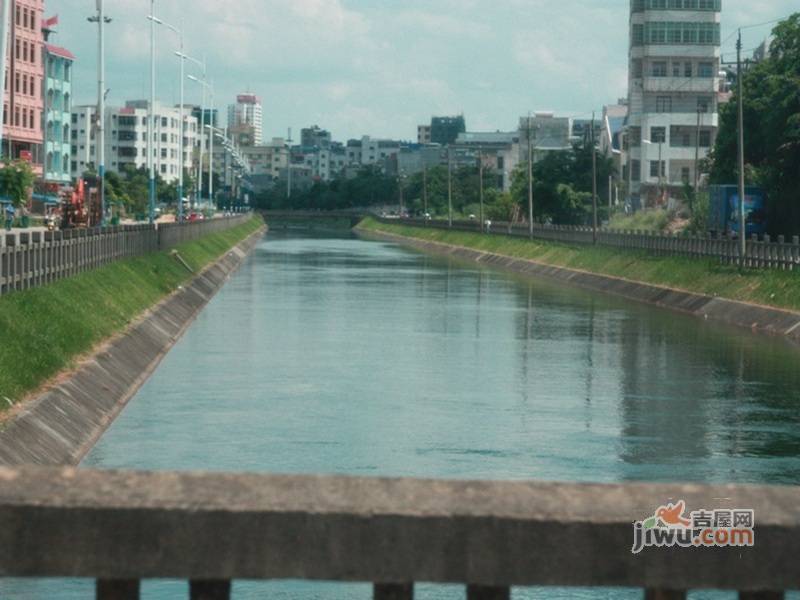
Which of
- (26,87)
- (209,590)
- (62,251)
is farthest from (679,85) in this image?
(209,590)

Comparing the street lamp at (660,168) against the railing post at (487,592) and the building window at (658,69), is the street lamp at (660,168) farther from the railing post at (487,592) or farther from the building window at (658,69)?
the railing post at (487,592)

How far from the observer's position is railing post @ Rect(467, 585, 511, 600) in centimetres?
607

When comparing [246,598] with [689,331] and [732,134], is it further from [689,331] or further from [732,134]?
[732,134]

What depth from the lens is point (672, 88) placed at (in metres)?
144

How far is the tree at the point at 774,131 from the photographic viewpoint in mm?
77062

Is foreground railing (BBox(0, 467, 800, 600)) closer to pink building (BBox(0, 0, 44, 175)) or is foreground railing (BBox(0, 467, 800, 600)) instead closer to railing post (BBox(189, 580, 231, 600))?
railing post (BBox(189, 580, 231, 600))

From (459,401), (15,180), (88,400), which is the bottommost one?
(459,401)

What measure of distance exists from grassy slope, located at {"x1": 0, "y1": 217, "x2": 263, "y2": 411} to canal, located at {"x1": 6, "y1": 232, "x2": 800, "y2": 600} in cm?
163

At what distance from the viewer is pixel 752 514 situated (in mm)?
5980

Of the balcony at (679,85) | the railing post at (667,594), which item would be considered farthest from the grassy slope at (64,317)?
the balcony at (679,85)

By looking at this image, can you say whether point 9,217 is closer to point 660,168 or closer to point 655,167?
point 660,168

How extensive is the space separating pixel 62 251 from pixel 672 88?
108102 millimetres

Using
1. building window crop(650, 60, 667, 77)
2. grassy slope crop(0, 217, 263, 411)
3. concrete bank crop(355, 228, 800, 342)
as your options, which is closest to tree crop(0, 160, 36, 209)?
concrete bank crop(355, 228, 800, 342)

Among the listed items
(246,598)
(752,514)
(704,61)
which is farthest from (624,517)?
(704,61)
